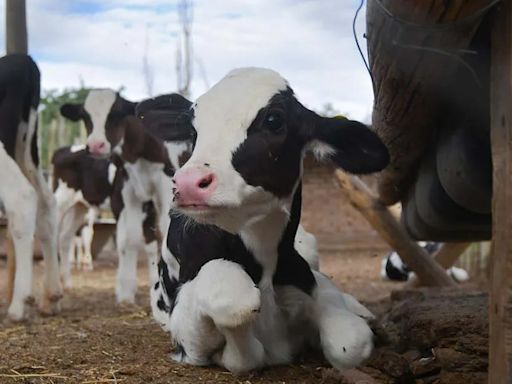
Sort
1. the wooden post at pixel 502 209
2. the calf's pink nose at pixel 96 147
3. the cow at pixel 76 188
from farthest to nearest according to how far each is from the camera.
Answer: the cow at pixel 76 188 → the calf's pink nose at pixel 96 147 → the wooden post at pixel 502 209

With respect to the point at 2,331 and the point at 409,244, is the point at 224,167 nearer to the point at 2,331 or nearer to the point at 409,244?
the point at 2,331

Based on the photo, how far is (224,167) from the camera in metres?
3.23

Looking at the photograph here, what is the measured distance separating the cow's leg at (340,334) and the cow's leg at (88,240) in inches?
490

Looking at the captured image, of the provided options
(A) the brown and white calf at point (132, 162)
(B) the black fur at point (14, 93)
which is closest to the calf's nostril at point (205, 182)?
(B) the black fur at point (14, 93)

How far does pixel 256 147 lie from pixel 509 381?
1.37 meters

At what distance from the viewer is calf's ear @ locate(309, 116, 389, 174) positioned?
369cm

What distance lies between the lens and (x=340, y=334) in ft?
11.9

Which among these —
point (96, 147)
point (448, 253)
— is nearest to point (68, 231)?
point (96, 147)

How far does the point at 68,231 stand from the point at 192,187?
409 inches

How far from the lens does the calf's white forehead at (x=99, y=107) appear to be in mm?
8938

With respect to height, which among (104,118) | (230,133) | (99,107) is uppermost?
(230,133)

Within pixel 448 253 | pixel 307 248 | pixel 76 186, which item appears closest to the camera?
pixel 307 248

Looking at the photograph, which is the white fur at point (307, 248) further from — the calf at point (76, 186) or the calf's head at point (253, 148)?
the calf at point (76, 186)

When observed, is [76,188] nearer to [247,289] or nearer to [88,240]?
[88,240]
